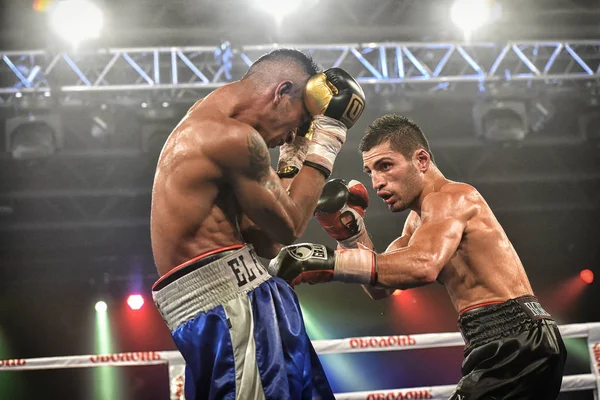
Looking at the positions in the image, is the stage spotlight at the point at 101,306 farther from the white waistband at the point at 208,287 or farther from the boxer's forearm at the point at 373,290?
the white waistband at the point at 208,287

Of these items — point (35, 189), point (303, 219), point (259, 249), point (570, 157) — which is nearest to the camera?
point (303, 219)

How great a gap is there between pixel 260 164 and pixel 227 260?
29 cm

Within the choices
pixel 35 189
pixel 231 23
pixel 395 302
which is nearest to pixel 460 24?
pixel 231 23

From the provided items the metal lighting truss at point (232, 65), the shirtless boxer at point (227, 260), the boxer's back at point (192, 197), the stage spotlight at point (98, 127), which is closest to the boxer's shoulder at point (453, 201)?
the shirtless boxer at point (227, 260)

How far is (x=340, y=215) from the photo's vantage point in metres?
2.54

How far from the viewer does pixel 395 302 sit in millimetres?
6445

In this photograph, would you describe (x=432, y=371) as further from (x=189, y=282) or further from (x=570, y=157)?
(x=189, y=282)

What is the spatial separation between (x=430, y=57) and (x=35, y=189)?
3.97 metres

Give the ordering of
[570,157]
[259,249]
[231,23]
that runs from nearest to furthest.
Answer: [259,249], [231,23], [570,157]

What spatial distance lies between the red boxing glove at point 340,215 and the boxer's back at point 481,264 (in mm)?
496

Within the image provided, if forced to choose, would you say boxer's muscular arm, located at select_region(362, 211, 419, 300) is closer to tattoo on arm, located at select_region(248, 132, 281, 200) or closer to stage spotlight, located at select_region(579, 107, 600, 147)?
tattoo on arm, located at select_region(248, 132, 281, 200)

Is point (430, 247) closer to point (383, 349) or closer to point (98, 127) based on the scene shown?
point (383, 349)

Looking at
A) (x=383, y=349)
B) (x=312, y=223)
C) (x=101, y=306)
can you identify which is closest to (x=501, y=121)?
(x=312, y=223)

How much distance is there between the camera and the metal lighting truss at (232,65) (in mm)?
4965
